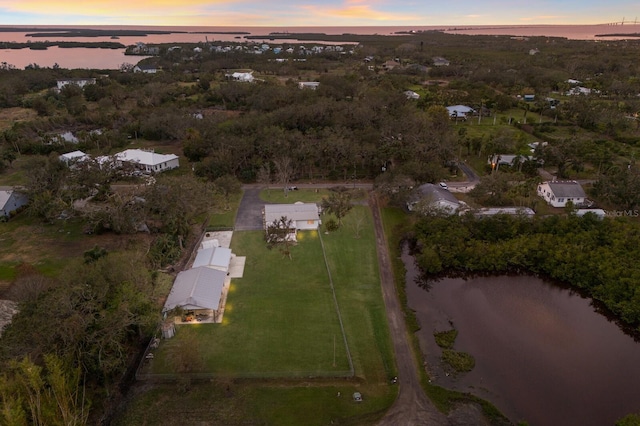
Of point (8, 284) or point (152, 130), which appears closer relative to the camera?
point (8, 284)

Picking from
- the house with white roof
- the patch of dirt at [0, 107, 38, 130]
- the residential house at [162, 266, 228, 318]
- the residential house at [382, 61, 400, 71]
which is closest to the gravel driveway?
the residential house at [162, 266, 228, 318]

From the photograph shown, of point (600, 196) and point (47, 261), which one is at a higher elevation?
point (600, 196)

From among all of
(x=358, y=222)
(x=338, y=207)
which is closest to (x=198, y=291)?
(x=338, y=207)

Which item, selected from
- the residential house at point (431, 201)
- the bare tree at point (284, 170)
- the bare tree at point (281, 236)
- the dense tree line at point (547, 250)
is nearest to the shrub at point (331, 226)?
the bare tree at point (281, 236)

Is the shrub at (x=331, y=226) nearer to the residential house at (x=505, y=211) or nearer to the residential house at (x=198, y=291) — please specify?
the residential house at (x=198, y=291)

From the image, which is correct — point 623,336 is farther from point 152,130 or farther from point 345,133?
point 152,130

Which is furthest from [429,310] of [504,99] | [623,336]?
[504,99]

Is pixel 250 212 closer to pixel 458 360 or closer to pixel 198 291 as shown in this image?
pixel 198 291
